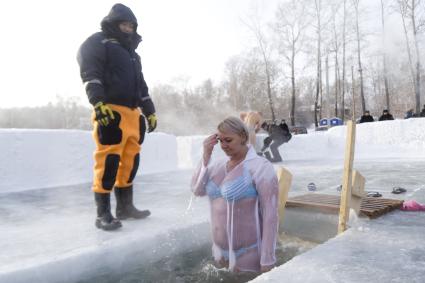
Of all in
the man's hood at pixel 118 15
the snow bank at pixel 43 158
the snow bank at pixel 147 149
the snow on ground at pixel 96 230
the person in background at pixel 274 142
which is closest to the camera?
the snow on ground at pixel 96 230

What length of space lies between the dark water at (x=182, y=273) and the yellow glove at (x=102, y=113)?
3.40 ft

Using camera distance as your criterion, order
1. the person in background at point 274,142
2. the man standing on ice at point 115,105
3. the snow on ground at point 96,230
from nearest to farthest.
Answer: the snow on ground at point 96,230
the man standing on ice at point 115,105
the person in background at point 274,142

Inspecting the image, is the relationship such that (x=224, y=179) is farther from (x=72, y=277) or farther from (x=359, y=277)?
(x=72, y=277)

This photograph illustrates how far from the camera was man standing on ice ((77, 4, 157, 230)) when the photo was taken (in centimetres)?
288

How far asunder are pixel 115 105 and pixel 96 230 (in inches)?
38.0

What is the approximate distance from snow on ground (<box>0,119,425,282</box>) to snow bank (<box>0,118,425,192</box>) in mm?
18

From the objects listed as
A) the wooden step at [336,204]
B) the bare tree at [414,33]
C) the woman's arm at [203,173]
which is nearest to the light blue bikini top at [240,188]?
the woman's arm at [203,173]

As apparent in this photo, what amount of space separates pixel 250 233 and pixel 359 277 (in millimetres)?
590

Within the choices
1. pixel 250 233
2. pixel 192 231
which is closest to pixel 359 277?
pixel 250 233

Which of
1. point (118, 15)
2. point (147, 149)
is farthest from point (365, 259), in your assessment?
point (147, 149)

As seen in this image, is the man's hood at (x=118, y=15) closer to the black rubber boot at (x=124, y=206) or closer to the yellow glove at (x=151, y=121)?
the yellow glove at (x=151, y=121)

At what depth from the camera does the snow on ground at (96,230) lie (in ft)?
6.19

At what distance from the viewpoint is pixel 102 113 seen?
2756mm

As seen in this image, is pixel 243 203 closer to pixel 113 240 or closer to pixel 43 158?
pixel 113 240
